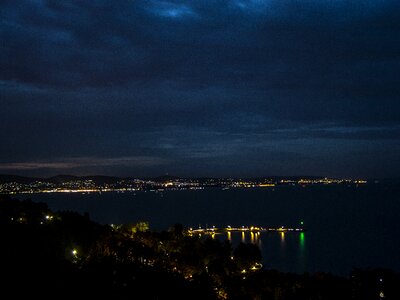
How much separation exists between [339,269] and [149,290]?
95.3 feet

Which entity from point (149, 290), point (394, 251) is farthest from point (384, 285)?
point (394, 251)

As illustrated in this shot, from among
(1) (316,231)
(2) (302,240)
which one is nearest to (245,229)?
(2) (302,240)

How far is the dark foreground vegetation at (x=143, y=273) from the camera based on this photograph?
10367mm

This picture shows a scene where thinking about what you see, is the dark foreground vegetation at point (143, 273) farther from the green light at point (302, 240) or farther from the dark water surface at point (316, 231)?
the green light at point (302, 240)

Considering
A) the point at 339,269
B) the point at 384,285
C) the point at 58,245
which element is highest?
the point at 58,245

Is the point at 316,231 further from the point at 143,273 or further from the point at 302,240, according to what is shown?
the point at 143,273

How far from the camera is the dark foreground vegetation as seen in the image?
34.0ft

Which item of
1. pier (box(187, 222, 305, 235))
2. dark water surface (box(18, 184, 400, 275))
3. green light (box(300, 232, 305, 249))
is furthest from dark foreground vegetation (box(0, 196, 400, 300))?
pier (box(187, 222, 305, 235))

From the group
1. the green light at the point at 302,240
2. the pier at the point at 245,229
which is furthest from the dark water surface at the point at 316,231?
the pier at the point at 245,229

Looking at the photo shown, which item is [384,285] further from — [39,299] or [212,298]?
[39,299]

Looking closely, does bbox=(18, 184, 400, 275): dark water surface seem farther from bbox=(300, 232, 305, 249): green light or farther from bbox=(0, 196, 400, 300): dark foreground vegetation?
bbox=(0, 196, 400, 300): dark foreground vegetation

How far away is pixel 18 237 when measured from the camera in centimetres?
1709

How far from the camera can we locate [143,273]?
13586 mm

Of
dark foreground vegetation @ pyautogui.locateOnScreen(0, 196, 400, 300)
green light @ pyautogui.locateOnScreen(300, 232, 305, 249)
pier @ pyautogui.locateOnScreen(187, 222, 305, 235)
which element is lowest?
green light @ pyautogui.locateOnScreen(300, 232, 305, 249)
